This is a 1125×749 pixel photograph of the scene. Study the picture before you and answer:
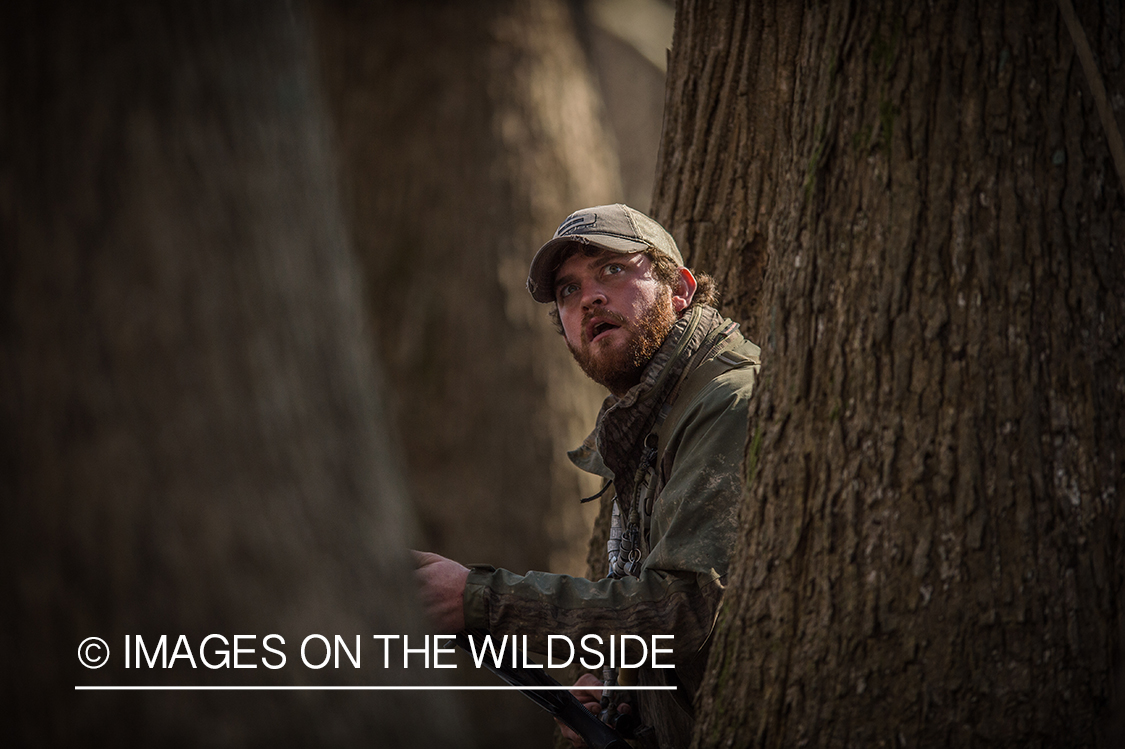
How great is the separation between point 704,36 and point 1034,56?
191 centimetres

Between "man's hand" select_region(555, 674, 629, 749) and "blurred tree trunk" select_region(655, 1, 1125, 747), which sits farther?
"man's hand" select_region(555, 674, 629, 749)

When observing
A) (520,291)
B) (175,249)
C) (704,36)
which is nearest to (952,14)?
(175,249)

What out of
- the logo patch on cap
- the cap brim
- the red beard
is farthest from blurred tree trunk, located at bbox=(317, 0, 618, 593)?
the red beard

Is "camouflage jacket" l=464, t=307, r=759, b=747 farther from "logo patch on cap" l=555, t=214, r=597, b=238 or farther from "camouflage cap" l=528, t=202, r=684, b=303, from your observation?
"logo patch on cap" l=555, t=214, r=597, b=238

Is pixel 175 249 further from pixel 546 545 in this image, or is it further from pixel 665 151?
pixel 546 545

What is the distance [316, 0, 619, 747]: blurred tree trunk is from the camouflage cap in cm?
410

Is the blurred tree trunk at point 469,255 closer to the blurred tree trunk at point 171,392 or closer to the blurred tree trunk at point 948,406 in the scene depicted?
the blurred tree trunk at point 948,406

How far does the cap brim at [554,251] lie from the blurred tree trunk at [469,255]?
158 inches

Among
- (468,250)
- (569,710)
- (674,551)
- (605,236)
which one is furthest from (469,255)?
(674,551)

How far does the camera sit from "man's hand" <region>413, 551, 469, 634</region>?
2475 millimetres

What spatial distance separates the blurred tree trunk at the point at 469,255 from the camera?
7.17 m

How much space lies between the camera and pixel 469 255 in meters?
7.23

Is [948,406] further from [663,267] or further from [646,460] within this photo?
[663,267]

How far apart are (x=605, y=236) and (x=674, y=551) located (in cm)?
104
